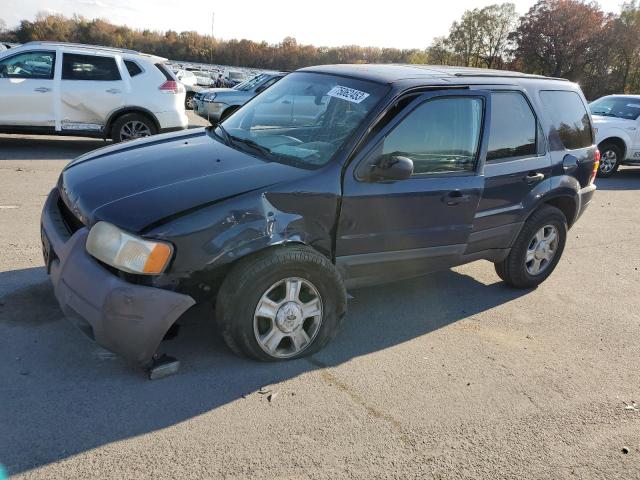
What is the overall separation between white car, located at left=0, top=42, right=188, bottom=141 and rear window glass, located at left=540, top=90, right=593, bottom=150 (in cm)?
673

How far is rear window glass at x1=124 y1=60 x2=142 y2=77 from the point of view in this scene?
9.64 metres

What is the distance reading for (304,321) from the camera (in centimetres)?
354

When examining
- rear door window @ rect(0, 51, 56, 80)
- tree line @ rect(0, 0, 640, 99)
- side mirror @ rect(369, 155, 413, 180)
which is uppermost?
tree line @ rect(0, 0, 640, 99)

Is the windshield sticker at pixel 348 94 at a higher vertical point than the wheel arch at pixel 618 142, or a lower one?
higher

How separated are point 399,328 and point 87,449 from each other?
2.31 m

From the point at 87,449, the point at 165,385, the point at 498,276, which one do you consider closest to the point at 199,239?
the point at 165,385

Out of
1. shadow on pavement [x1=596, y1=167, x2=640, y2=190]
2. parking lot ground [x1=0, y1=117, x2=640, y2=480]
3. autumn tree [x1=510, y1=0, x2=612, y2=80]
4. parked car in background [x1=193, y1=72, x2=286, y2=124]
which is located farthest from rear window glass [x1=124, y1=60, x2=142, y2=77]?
autumn tree [x1=510, y1=0, x2=612, y2=80]

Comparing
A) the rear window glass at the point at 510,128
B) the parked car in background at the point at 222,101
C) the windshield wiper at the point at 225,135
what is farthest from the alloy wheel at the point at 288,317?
the parked car in background at the point at 222,101

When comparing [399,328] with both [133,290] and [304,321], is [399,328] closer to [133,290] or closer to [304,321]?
[304,321]

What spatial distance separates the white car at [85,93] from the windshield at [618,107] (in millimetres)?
9555

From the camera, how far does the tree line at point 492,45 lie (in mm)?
40625

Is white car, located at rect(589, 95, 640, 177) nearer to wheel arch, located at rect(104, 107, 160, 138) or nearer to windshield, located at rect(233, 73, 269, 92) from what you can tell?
windshield, located at rect(233, 73, 269, 92)

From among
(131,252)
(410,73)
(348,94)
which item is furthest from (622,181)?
(131,252)

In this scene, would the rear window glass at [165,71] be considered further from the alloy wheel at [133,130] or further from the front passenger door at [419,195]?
the front passenger door at [419,195]
